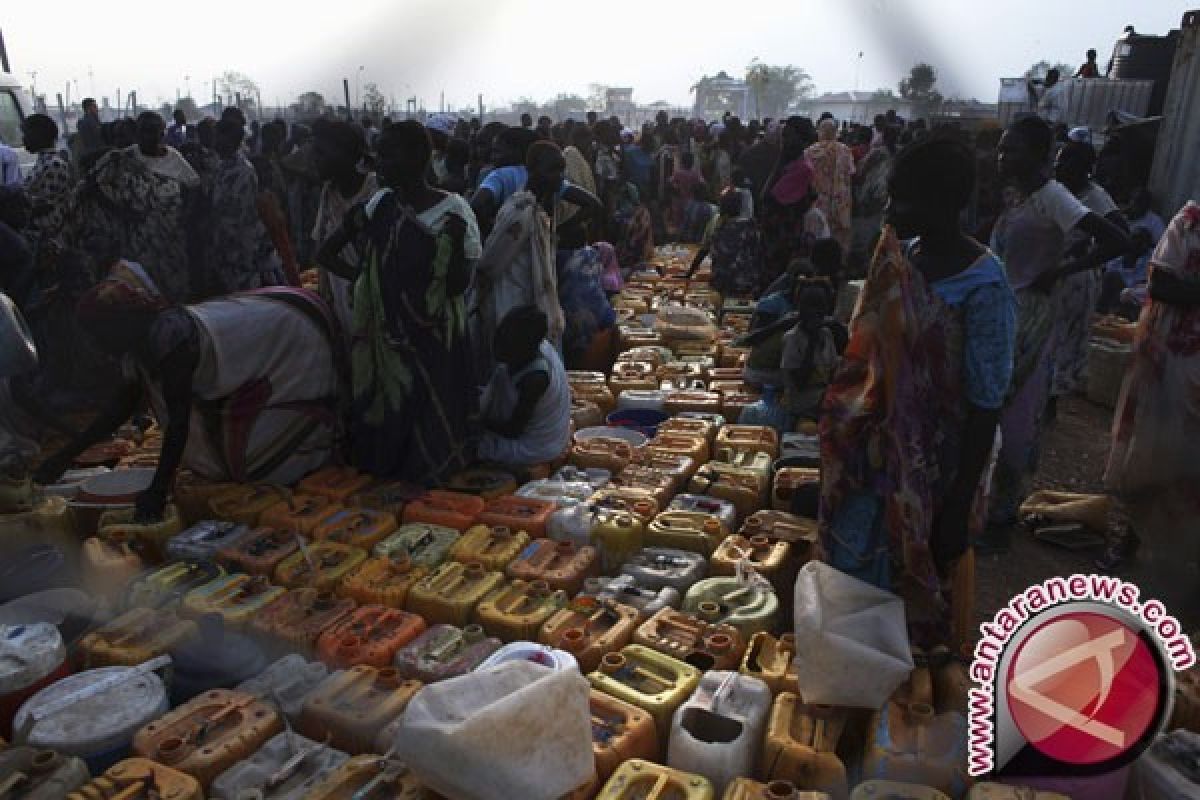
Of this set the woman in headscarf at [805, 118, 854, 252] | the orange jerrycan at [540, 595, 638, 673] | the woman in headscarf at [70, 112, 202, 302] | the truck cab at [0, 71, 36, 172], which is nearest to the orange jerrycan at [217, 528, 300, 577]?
the orange jerrycan at [540, 595, 638, 673]

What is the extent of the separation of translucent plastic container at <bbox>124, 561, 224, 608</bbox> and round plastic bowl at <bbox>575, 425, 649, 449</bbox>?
6.40 ft

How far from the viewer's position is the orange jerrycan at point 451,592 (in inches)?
112

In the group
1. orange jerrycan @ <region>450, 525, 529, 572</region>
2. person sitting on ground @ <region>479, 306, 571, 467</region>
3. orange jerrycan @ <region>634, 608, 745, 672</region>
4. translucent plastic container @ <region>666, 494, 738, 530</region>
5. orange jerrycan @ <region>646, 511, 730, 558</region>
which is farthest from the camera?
person sitting on ground @ <region>479, 306, 571, 467</region>

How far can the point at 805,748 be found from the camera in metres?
2.20

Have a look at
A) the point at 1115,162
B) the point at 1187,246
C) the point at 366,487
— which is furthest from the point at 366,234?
the point at 1115,162

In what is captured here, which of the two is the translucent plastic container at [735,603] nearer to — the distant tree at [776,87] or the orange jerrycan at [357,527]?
the orange jerrycan at [357,527]

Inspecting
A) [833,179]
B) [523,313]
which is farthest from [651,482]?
[833,179]

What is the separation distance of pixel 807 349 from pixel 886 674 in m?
2.45

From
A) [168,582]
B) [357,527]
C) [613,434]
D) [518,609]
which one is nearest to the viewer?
[518,609]

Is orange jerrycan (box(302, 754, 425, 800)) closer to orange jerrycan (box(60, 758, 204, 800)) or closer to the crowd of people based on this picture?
orange jerrycan (box(60, 758, 204, 800))

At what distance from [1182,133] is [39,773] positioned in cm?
956

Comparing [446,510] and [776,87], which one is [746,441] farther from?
[776,87]

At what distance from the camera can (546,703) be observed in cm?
194

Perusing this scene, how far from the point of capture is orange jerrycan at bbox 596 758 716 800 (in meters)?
2.08
